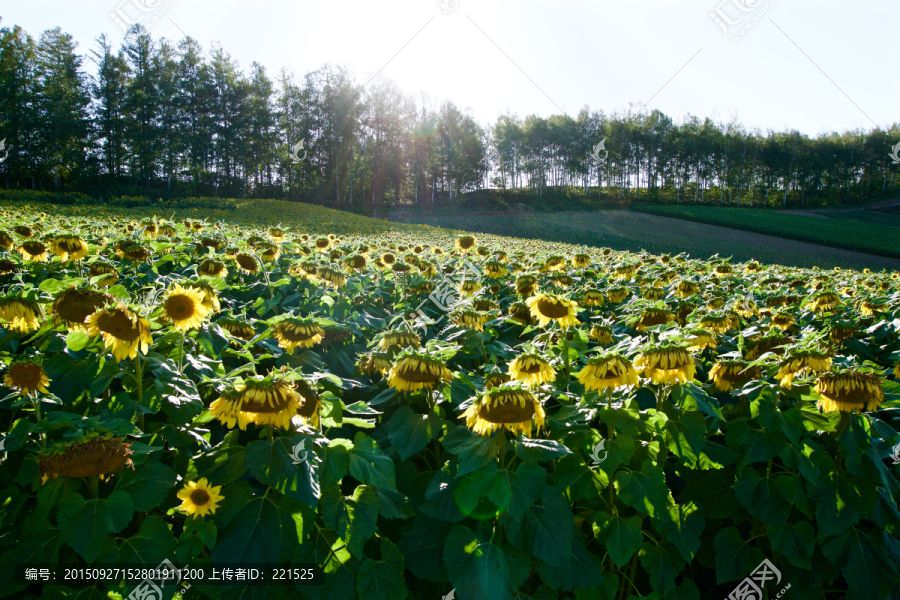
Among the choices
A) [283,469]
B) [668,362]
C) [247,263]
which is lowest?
[283,469]

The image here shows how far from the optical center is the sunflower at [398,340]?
7.87 ft

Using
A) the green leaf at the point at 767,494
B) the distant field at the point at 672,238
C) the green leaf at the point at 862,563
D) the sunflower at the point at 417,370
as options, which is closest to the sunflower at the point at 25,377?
the sunflower at the point at 417,370

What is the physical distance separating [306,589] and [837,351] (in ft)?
12.9

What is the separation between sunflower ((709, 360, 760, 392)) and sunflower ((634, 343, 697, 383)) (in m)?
0.57

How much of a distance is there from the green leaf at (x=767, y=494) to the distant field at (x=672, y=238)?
25.5 metres

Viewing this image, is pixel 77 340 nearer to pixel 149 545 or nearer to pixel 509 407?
pixel 149 545

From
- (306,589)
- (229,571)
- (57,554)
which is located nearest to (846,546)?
(306,589)

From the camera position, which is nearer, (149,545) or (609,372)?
(149,545)

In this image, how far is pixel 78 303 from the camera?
2.05m

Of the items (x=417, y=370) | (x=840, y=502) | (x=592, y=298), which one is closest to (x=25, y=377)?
(x=417, y=370)

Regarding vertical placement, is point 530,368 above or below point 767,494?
above

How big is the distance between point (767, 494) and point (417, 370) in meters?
1.63

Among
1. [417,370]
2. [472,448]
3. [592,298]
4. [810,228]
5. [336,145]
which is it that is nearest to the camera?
[472,448]

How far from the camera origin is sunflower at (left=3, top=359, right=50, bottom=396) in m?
1.73
